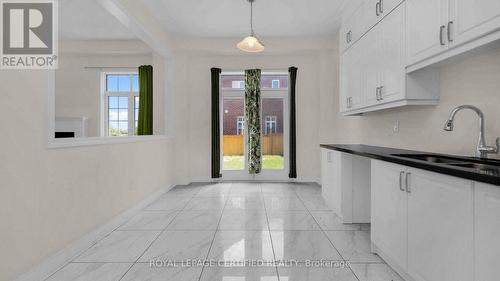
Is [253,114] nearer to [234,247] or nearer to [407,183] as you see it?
[234,247]

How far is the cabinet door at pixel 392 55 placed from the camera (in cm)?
240

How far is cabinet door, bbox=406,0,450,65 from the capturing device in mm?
1902

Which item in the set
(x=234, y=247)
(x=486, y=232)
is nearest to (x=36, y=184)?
(x=234, y=247)

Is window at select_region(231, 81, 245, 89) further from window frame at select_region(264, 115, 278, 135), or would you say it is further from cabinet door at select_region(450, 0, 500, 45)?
cabinet door at select_region(450, 0, 500, 45)

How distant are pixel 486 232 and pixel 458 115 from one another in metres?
1.30

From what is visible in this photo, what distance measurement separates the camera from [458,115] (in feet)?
7.13

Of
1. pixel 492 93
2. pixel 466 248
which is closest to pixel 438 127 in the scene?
pixel 492 93

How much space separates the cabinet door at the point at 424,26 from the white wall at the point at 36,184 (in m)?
2.95

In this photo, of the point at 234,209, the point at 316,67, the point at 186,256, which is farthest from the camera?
the point at 316,67

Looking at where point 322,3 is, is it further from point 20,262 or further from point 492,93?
point 20,262

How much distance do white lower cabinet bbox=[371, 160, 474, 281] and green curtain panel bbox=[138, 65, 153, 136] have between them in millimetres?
4564

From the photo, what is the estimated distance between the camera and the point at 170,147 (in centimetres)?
541

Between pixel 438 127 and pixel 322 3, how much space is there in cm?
265

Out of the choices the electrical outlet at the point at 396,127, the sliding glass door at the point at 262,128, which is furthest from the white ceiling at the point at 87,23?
the electrical outlet at the point at 396,127
